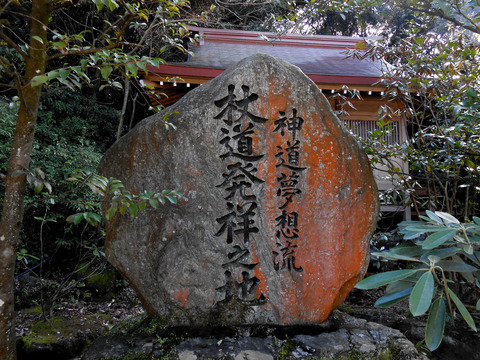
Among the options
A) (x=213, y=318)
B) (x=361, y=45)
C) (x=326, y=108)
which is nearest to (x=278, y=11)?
(x=361, y=45)

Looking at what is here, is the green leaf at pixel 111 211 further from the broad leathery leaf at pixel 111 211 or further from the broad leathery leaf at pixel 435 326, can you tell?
the broad leathery leaf at pixel 435 326

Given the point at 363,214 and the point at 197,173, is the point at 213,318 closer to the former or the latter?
the point at 197,173

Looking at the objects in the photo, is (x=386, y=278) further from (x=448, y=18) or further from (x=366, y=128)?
(x=366, y=128)

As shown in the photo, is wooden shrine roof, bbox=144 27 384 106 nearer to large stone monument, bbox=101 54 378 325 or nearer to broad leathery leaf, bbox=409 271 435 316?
large stone monument, bbox=101 54 378 325

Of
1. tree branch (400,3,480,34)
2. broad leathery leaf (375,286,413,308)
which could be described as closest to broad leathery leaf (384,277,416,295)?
broad leathery leaf (375,286,413,308)

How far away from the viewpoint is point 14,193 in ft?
7.70

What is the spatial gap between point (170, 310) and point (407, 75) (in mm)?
3636

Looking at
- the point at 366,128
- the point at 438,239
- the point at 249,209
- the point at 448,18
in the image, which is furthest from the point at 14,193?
the point at 366,128

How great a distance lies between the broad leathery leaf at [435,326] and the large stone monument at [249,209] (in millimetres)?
1190

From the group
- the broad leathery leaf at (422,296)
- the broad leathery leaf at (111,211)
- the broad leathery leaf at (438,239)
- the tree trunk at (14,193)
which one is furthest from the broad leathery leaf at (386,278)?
the tree trunk at (14,193)

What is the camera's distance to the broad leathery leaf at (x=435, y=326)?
5.21ft

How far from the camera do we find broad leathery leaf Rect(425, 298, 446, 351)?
1587 mm

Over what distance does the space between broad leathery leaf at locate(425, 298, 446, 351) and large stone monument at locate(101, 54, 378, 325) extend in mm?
1190

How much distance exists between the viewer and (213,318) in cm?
280
